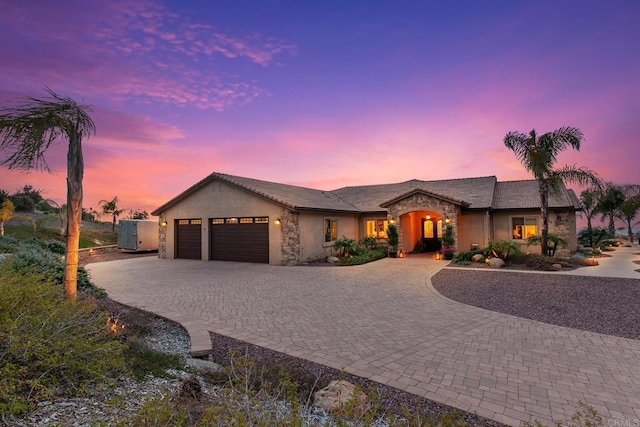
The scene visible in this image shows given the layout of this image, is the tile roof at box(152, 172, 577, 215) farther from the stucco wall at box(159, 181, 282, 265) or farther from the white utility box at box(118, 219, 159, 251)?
the white utility box at box(118, 219, 159, 251)

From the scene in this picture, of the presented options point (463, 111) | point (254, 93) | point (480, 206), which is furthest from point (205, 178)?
point (480, 206)

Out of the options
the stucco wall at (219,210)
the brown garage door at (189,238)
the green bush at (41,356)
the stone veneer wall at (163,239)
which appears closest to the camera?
the green bush at (41,356)

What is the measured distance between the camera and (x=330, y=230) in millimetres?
19031

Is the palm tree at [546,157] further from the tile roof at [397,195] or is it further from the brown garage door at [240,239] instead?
the brown garage door at [240,239]

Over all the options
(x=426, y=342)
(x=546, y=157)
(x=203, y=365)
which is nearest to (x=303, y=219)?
(x=426, y=342)

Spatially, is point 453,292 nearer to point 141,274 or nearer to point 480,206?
point 480,206

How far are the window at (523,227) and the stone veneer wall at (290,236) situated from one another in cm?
1263

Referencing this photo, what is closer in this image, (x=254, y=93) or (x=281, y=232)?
(x=254, y=93)

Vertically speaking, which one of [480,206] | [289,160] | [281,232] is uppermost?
[289,160]

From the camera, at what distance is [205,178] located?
18031mm

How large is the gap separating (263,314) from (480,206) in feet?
49.3

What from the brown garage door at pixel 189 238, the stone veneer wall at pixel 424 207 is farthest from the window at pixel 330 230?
the brown garage door at pixel 189 238

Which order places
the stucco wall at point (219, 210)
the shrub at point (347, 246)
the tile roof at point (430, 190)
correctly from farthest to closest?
the tile roof at point (430, 190), the shrub at point (347, 246), the stucco wall at point (219, 210)

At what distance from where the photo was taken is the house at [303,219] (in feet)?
53.7
